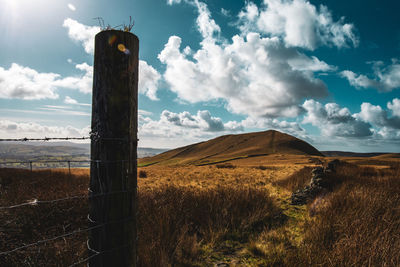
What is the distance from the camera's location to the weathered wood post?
2.12 metres

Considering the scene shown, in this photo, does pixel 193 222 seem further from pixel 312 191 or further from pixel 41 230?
pixel 312 191

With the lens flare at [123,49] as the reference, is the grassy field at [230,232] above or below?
below

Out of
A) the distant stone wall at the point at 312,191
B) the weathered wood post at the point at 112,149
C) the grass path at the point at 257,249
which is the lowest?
the grass path at the point at 257,249

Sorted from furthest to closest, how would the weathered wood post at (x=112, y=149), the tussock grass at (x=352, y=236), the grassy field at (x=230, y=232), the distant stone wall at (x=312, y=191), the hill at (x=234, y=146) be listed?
the hill at (x=234, y=146) → the distant stone wall at (x=312, y=191) → the grassy field at (x=230, y=232) → the tussock grass at (x=352, y=236) → the weathered wood post at (x=112, y=149)

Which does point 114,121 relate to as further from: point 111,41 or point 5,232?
point 5,232

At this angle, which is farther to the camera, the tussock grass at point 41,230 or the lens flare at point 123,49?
the tussock grass at point 41,230

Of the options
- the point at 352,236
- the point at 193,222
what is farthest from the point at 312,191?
the point at 193,222

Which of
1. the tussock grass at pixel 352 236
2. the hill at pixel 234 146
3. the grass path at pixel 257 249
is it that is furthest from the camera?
the hill at pixel 234 146

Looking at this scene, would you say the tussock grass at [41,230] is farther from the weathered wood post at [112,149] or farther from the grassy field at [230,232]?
the weathered wood post at [112,149]

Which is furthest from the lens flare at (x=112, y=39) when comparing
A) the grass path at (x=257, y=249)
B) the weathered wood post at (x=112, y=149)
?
the grass path at (x=257, y=249)

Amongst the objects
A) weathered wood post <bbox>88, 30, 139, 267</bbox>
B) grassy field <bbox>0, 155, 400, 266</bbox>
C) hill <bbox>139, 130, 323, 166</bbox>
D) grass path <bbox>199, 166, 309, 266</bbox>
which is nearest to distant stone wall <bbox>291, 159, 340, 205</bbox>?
grassy field <bbox>0, 155, 400, 266</bbox>

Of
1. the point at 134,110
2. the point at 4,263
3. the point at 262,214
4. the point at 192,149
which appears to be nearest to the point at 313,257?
the point at 262,214

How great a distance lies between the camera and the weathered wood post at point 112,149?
6.95ft

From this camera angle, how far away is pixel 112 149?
2.12 meters
